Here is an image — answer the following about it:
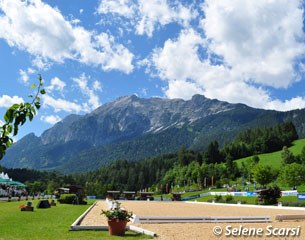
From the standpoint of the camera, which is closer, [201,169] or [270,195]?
[270,195]

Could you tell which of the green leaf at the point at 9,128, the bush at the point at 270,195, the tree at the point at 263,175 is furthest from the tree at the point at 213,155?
the green leaf at the point at 9,128

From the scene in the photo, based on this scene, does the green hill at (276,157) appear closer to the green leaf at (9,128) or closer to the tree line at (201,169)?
the tree line at (201,169)

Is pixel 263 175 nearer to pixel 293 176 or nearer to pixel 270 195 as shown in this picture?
pixel 293 176

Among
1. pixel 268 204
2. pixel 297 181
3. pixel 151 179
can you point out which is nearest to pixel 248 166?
pixel 297 181

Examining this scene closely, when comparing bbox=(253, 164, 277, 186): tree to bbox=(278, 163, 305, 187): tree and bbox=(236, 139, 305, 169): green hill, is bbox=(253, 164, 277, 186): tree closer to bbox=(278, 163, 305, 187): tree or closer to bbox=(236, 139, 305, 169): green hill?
bbox=(278, 163, 305, 187): tree

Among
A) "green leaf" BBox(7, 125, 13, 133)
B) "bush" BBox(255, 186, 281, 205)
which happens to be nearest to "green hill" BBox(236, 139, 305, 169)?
"bush" BBox(255, 186, 281, 205)

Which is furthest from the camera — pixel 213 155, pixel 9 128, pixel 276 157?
pixel 213 155

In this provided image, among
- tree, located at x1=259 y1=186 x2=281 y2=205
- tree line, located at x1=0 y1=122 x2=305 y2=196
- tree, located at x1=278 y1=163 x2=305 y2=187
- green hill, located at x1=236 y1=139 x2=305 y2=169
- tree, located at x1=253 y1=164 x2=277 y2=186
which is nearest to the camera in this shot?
tree, located at x1=259 y1=186 x2=281 y2=205

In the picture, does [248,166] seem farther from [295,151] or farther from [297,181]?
[297,181]

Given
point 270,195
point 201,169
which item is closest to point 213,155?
point 201,169

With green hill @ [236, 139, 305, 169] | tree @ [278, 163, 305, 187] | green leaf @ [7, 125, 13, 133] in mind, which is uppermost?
green hill @ [236, 139, 305, 169]

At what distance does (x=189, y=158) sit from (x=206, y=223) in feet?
536

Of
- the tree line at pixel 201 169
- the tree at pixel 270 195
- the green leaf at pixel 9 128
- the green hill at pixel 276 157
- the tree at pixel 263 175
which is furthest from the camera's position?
the green hill at pixel 276 157

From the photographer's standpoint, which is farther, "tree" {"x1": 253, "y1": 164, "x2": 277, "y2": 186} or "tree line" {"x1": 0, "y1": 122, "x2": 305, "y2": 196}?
"tree line" {"x1": 0, "y1": 122, "x2": 305, "y2": 196}
